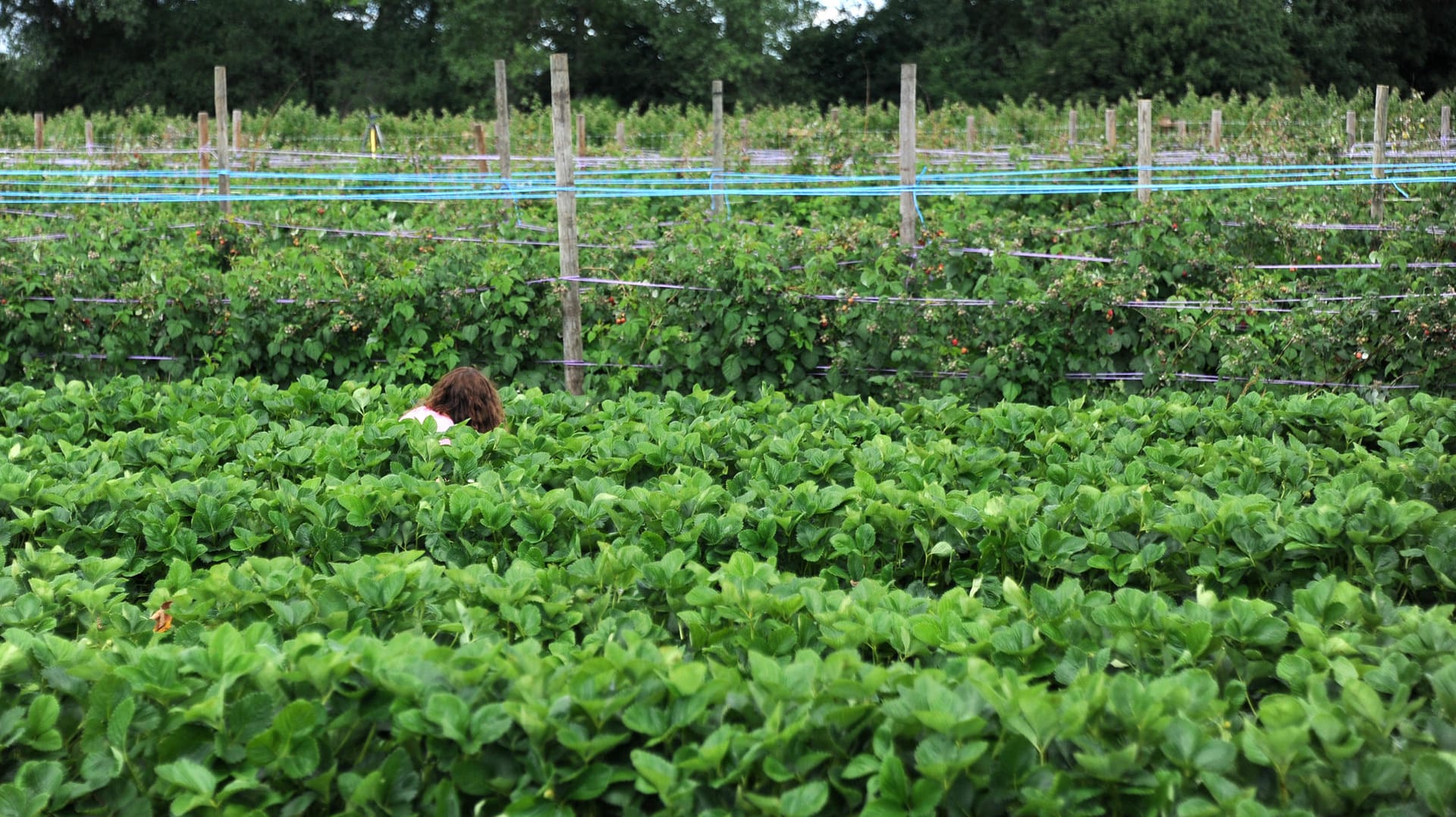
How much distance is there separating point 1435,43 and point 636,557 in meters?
43.5

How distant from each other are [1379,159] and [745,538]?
32.5 ft

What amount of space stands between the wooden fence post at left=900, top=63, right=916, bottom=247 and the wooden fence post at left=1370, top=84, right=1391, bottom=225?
4104 millimetres

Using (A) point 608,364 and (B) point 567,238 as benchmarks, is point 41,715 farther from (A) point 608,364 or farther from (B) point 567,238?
(B) point 567,238

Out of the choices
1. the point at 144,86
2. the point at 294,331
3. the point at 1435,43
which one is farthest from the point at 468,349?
the point at 1435,43

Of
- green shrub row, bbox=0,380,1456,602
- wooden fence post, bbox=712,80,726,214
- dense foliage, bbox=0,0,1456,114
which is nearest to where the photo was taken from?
green shrub row, bbox=0,380,1456,602

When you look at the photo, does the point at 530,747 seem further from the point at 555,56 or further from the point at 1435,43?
the point at 1435,43

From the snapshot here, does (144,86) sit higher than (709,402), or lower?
higher

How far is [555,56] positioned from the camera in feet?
26.5

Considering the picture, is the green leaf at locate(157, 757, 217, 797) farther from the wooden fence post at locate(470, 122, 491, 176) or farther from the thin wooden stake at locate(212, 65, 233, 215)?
the wooden fence post at locate(470, 122, 491, 176)

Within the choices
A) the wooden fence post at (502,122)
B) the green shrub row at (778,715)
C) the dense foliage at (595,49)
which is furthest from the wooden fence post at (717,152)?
the dense foliage at (595,49)

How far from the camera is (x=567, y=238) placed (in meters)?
8.24

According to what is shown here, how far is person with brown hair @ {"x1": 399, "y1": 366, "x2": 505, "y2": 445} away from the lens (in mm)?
5660

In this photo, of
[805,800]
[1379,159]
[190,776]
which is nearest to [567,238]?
[190,776]

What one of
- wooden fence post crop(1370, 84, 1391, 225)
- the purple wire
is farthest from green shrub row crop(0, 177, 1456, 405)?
wooden fence post crop(1370, 84, 1391, 225)
